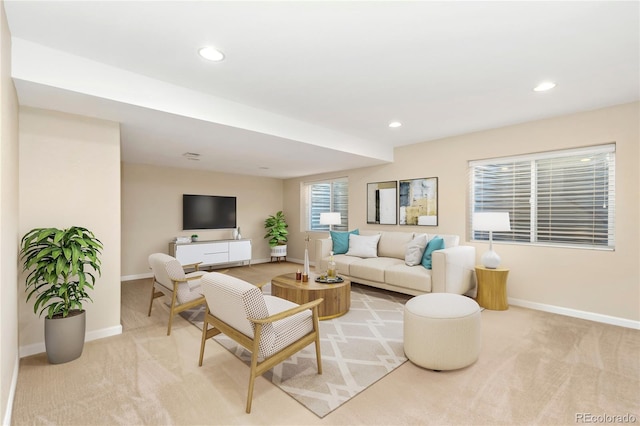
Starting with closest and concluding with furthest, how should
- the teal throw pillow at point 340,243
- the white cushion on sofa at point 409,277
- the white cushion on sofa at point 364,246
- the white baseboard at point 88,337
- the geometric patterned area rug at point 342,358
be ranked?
the geometric patterned area rug at point 342,358, the white baseboard at point 88,337, the white cushion on sofa at point 409,277, the white cushion on sofa at point 364,246, the teal throw pillow at point 340,243

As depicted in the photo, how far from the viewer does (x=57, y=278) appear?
2.38m

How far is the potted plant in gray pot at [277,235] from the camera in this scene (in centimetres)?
720

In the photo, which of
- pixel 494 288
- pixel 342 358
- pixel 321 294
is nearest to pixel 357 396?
pixel 342 358

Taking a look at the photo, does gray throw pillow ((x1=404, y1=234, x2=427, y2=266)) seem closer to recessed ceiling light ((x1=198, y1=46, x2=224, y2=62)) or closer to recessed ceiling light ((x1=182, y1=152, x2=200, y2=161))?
recessed ceiling light ((x1=198, y1=46, x2=224, y2=62))

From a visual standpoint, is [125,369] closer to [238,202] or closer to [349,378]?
[349,378]

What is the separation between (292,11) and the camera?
1.74 meters

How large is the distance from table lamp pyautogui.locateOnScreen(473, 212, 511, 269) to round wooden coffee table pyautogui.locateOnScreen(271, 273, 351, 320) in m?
1.88

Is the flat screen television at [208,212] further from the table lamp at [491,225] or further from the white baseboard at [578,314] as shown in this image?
the white baseboard at [578,314]

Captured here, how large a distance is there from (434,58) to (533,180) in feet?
8.80

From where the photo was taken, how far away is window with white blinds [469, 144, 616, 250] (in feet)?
11.2

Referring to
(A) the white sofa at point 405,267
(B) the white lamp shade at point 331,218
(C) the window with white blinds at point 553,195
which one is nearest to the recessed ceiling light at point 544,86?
(C) the window with white blinds at point 553,195

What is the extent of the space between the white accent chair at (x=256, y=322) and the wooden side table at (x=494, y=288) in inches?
105

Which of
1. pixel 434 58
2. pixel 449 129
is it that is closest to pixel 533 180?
pixel 449 129

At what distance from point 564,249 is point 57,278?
532 centimetres
